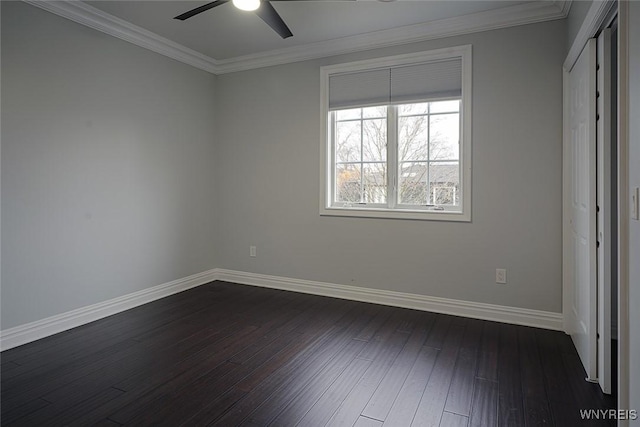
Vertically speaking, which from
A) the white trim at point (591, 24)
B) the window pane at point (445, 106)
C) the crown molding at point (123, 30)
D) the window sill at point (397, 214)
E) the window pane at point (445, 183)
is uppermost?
the crown molding at point (123, 30)

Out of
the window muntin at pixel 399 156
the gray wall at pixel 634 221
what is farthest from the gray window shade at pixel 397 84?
the gray wall at pixel 634 221

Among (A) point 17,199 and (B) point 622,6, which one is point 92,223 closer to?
(A) point 17,199

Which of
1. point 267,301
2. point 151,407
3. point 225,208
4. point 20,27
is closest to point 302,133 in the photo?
point 225,208

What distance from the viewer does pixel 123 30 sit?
11.2ft

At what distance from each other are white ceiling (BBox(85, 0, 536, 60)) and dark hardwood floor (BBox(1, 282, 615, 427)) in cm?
262

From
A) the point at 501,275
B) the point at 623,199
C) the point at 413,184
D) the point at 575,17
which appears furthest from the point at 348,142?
the point at 623,199

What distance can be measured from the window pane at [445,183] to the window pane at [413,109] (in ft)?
1.74

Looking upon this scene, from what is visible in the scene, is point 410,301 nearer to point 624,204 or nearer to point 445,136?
point 445,136

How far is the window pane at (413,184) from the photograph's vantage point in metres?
3.65

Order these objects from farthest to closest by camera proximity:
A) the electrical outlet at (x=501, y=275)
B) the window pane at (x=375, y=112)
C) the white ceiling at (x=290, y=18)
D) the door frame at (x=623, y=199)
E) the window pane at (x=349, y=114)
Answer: the window pane at (x=349, y=114) → the window pane at (x=375, y=112) → the electrical outlet at (x=501, y=275) → the white ceiling at (x=290, y=18) → the door frame at (x=623, y=199)

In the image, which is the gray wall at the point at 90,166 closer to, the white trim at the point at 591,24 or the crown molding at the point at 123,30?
the crown molding at the point at 123,30

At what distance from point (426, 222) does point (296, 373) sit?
187 cm

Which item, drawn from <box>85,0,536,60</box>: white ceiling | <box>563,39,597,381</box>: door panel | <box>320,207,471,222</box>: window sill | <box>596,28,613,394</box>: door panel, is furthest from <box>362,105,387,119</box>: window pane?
<box>596,28,613,394</box>: door panel

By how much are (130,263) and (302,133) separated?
7.11 feet
